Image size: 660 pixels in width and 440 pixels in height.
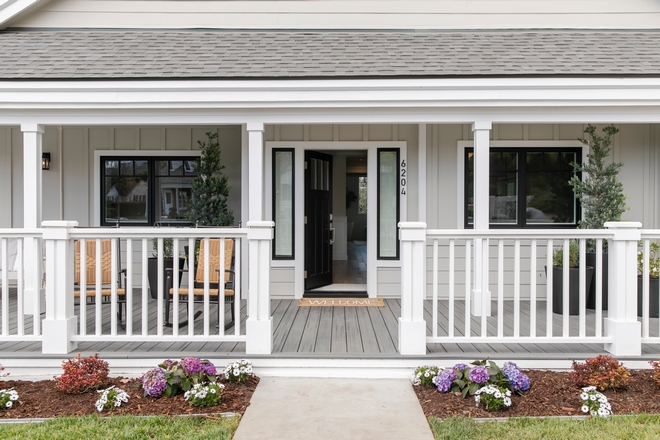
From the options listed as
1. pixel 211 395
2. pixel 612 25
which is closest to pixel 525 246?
pixel 612 25

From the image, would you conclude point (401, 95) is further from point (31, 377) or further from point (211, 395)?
point (31, 377)

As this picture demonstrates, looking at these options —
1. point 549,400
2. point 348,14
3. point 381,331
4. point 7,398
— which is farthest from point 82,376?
point 348,14

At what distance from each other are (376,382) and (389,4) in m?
5.16

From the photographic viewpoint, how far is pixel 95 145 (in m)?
6.82

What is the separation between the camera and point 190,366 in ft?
10.9

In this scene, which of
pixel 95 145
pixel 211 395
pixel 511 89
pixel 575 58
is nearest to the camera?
pixel 211 395

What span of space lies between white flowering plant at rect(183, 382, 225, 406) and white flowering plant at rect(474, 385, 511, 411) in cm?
176

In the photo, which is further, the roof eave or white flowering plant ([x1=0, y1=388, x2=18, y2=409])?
the roof eave

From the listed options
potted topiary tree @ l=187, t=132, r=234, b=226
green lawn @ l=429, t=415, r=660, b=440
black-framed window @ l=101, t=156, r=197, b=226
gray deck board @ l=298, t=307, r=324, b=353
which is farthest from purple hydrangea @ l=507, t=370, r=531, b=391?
black-framed window @ l=101, t=156, r=197, b=226

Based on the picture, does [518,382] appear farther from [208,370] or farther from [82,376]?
[82,376]

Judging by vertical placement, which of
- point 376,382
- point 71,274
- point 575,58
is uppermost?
point 575,58

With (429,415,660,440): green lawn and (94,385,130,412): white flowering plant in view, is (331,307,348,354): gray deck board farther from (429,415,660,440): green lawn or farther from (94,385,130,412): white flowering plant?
(94,385,130,412): white flowering plant

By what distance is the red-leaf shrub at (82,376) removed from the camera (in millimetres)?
3264

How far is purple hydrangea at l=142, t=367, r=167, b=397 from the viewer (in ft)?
10.5
